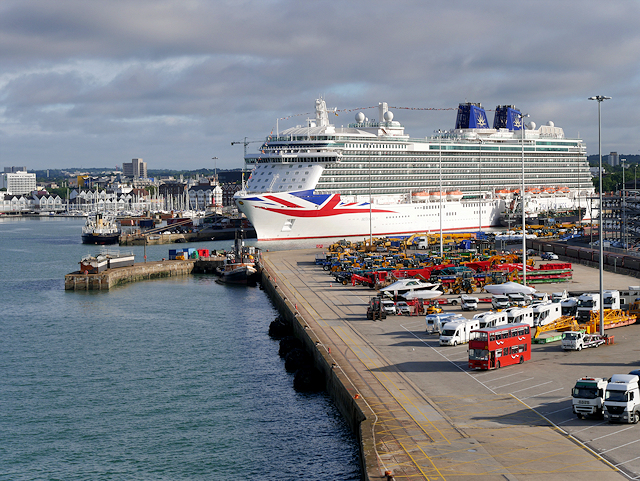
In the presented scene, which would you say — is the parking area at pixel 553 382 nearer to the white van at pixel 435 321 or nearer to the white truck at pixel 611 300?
the white van at pixel 435 321

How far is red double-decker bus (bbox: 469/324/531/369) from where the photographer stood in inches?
1177

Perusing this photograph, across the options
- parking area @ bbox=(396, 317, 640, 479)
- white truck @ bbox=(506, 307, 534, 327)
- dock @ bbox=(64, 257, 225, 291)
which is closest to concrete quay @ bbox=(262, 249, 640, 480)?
parking area @ bbox=(396, 317, 640, 479)

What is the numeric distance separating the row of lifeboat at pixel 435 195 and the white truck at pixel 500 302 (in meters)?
64.2

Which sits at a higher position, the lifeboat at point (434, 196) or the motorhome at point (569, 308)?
the lifeboat at point (434, 196)

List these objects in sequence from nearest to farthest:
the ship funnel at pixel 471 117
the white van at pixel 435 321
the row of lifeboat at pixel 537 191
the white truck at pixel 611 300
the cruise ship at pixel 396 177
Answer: the white van at pixel 435 321 → the white truck at pixel 611 300 → the cruise ship at pixel 396 177 → the row of lifeboat at pixel 537 191 → the ship funnel at pixel 471 117

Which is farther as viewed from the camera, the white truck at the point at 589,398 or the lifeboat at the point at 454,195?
the lifeboat at the point at 454,195

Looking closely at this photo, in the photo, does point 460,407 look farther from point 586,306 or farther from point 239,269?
point 239,269

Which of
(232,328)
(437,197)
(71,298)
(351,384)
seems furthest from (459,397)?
(437,197)

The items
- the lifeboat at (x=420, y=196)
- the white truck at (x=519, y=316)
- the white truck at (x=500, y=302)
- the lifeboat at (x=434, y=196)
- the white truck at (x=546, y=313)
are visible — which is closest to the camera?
the white truck at (x=519, y=316)

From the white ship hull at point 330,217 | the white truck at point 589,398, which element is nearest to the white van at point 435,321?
the white truck at point 589,398

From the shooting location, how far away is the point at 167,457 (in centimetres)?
2595

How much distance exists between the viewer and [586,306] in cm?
3869

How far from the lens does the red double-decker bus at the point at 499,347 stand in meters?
29.9

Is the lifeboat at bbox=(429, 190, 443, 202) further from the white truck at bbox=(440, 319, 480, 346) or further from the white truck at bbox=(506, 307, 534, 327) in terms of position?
the white truck at bbox=(440, 319, 480, 346)
